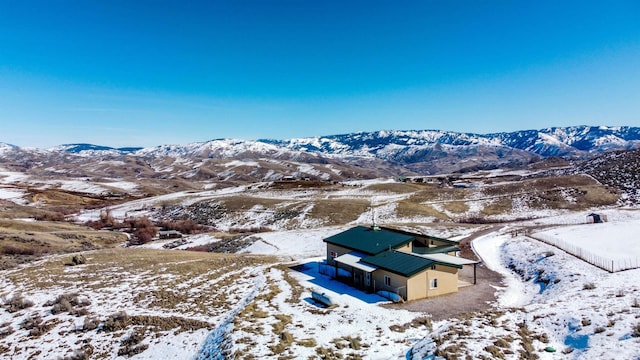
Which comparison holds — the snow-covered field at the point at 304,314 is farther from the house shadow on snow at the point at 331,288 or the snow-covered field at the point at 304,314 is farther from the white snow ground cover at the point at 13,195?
the white snow ground cover at the point at 13,195

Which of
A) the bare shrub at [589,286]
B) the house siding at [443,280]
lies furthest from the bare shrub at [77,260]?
the bare shrub at [589,286]

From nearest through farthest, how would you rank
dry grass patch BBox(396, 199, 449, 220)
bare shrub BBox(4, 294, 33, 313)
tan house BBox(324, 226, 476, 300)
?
bare shrub BBox(4, 294, 33, 313)
tan house BBox(324, 226, 476, 300)
dry grass patch BBox(396, 199, 449, 220)

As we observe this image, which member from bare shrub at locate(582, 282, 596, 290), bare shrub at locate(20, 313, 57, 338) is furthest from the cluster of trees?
bare shrub at locate(582, 282, 596, 290)

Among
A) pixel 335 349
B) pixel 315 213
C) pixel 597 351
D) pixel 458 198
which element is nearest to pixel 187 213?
pixel 315 213

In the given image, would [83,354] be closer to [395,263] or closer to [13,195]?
[395,263]

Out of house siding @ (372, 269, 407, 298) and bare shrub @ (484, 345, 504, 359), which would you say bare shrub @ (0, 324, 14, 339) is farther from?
bare shrub @ (484, 345, 504, 359)

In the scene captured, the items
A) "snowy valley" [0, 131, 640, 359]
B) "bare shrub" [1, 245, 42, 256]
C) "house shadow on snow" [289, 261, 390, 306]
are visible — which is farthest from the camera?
"bare shrub" [1, 245, 42, 256]

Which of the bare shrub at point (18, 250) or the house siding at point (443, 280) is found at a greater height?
the house siding at point (443, 280)
